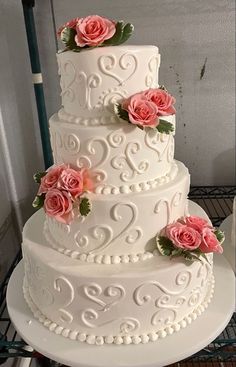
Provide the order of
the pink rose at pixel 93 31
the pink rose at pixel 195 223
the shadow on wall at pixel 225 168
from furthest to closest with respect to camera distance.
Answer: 1. the shadow on wall at pixel 225 168
2. the pink rose at pixel 195 223
3. the pink rose at pixel 93 31

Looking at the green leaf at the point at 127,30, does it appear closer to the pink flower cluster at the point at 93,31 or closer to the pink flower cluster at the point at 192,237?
the pink flower cluster at the point at 93,31

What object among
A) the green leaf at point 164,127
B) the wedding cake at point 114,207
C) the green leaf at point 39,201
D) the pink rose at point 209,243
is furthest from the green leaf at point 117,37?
the pink rose at point 209,243

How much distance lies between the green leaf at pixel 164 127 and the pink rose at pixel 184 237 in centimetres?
27

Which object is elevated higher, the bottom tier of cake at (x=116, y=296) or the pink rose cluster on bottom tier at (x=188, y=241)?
the pink rose cluster on bottom tier at (x=188, y=241)

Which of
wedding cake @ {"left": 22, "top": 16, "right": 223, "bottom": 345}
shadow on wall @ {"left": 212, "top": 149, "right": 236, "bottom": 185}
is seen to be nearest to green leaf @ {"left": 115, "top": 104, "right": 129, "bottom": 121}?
wedding cake @ {"left": 22, "top": 16, "right": 223, "bottom": 345}

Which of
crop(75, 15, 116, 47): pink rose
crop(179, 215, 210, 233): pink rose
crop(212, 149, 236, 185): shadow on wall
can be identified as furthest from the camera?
crop(212, 149, 236, 185): shadow on wall

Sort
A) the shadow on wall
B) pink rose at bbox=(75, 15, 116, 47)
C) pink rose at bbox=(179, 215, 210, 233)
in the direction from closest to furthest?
pink rose at bbox=(75, 15, 116, 47) < pink rose at bbox=(179, 215, 210, 233) < the shadow on wall

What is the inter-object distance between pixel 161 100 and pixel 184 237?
0.37 m

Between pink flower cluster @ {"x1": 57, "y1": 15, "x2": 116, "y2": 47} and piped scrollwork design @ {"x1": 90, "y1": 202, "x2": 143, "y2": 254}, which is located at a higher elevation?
pink flower cluster @ {"x1": 57, "y1": 15, "x2": 116, "y2": 47}

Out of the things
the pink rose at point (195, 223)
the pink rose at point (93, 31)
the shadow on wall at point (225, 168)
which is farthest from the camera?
the shadow on wall at point (225, 168)

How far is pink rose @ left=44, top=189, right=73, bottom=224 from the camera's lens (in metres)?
0.88

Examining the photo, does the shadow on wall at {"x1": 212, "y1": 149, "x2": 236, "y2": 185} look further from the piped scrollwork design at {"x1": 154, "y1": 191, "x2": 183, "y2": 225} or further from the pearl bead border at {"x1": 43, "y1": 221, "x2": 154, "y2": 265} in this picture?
the pearl bead border at {"x1": 43, "y1": 221, "x2": 154, "y2": 265}

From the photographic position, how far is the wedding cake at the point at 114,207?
2.89 feet

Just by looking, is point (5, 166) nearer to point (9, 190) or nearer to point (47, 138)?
point (9, 190)
